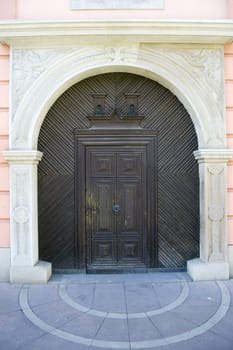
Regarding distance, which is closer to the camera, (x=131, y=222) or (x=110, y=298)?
(x=110, y=298)

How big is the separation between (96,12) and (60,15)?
63 cm

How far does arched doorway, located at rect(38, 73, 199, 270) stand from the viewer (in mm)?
4793

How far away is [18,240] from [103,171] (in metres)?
1.90

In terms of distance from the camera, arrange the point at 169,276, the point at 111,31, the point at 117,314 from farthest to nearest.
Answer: the point at 169,276 → the point at 111,31 → the point at 117,314

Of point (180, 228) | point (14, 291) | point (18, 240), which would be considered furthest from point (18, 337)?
point (180, 228)

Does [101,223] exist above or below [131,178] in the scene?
below

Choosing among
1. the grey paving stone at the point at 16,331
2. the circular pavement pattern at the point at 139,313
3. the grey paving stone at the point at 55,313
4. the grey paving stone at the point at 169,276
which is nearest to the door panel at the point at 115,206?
the grey paving stone at the point at 169,276

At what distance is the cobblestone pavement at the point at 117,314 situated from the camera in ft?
9.64

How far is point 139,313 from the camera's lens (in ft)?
11.5

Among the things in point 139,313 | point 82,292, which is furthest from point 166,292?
point 82,292

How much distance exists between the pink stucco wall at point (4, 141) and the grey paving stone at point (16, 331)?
1.34 metres

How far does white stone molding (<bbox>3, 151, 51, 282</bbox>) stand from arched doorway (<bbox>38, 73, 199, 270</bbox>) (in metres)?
0.45

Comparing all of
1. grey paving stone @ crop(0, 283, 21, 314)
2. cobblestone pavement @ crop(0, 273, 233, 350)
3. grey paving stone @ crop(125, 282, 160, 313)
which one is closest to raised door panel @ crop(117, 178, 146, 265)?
cobblestone pavement @ crop(0, 273, 233, 350)

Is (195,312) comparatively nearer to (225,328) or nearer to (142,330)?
(225,328)
